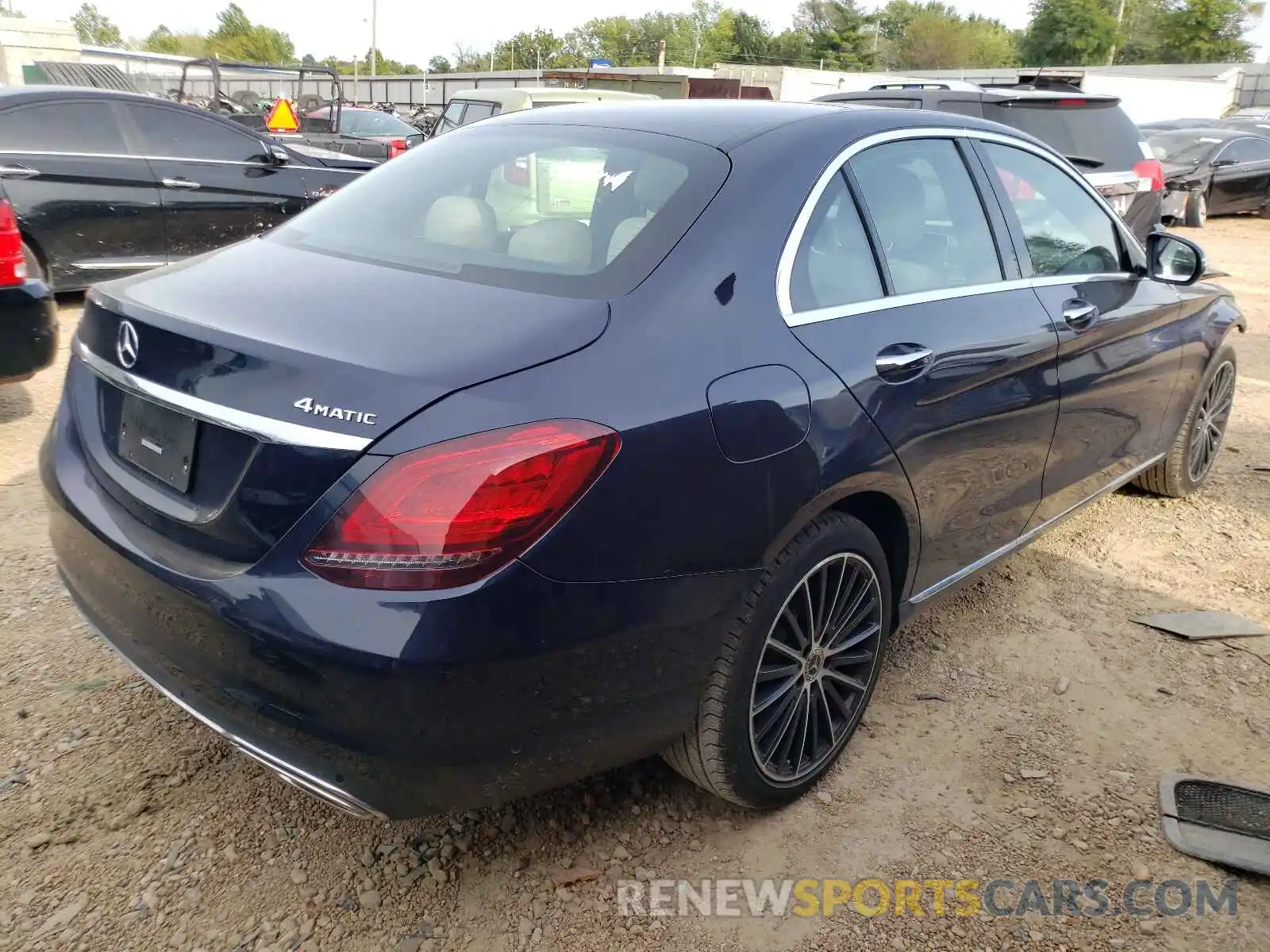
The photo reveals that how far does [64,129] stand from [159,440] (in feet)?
19.4

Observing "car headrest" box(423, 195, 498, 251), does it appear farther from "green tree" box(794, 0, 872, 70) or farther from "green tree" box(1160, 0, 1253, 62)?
"green tree" box(794, 0, 872, 70)

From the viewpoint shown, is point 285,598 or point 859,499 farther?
point 859,499

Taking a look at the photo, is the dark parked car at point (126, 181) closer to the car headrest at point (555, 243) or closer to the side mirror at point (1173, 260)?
the car headrest at point (555, 243)

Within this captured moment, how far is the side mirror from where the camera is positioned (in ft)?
12.9

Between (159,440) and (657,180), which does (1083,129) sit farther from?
(159,440)

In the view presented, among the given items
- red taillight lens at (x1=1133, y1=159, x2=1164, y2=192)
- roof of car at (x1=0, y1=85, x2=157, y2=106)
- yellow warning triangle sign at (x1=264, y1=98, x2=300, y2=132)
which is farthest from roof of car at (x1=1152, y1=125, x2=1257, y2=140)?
roof of car at (x1=0, y1=85, x2=157, y2=106)

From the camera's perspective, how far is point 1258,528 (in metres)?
4.64

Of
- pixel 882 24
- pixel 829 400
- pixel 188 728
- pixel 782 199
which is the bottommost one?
pixel 188 728

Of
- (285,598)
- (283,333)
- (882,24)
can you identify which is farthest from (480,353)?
(882,24)

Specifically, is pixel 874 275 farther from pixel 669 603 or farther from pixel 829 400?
pixel 669 603

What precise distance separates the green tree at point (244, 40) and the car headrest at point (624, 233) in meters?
80.0

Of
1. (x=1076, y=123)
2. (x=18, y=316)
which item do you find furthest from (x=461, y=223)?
(x=1076, y=123)

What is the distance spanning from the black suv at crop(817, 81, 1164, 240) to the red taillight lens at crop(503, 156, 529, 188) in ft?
15.6

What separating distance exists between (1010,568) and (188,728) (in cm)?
306
